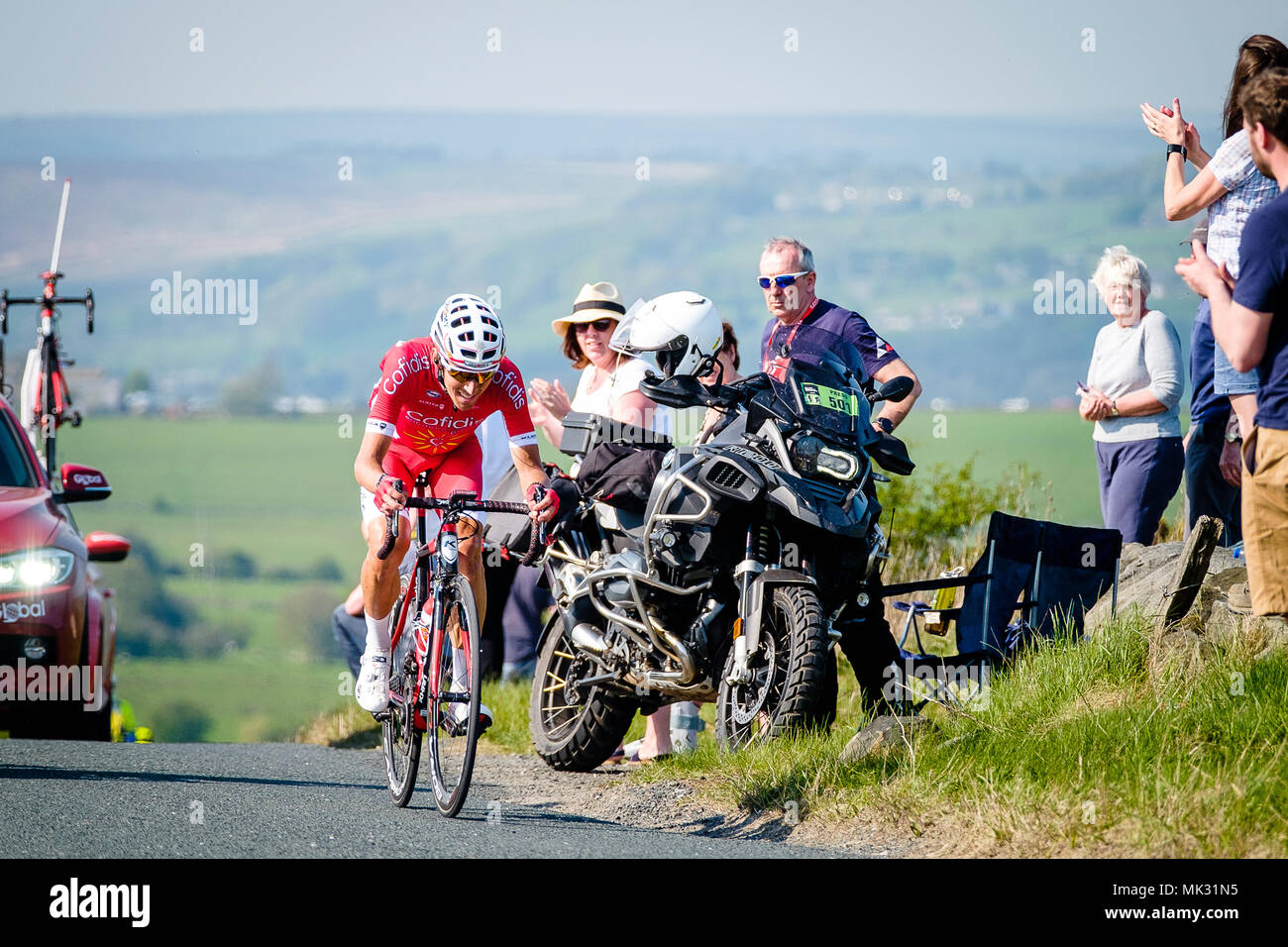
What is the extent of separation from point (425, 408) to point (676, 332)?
51.0 inches

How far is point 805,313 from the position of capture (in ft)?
30.3

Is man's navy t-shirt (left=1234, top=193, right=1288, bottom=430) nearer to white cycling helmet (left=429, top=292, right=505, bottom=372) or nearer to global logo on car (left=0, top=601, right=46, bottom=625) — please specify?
white cycling helmet (left=429, top=292, right=505, bottom=372)

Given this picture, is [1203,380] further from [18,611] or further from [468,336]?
[18,611]

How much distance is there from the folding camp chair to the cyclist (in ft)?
6.86

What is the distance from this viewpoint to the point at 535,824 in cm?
759

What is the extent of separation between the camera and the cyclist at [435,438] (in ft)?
26.0

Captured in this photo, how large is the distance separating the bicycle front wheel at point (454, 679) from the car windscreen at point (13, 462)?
3739 mm

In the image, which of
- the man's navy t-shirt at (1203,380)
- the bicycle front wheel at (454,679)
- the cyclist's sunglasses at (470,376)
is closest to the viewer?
the bicycle front wheel at (454,679)

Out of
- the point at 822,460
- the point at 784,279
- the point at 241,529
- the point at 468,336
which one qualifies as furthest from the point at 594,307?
the point at 241,529

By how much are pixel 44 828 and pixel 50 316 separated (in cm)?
1025

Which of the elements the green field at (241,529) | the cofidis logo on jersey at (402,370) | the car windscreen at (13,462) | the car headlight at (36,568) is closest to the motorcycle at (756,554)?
the cofidis logo on jersey at (402,370)

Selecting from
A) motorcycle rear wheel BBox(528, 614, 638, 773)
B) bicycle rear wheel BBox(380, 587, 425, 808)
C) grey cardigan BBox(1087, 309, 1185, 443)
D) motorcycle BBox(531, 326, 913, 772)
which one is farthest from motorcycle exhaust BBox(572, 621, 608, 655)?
grey cardigan BBox(1087, 309, 1185, 443)

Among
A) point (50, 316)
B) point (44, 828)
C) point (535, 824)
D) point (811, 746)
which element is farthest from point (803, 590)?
point (50, 316)

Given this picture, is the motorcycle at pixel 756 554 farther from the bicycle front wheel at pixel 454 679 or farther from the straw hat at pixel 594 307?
the straw hat at pixel 594 307
